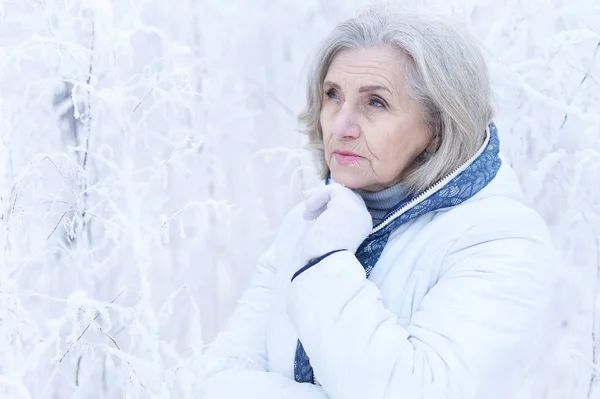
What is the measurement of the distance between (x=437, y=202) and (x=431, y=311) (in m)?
0.24

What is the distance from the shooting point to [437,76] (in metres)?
1.28

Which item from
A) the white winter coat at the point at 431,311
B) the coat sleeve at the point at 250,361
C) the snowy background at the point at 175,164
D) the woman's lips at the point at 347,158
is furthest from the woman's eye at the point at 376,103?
the snowy background at the point at 175,164

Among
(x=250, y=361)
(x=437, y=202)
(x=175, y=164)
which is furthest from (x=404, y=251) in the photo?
(x=175, y=164)

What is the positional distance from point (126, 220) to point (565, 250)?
149cm

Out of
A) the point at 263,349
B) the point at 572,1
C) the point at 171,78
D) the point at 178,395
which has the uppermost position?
the point at 572,1

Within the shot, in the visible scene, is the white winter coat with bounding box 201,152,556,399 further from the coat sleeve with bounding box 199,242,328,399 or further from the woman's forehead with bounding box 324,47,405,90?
the woman's forehead with bounding box 324,47,405,90

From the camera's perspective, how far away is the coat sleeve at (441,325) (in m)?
1.08

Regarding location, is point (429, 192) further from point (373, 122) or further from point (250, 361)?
point (250, 361)

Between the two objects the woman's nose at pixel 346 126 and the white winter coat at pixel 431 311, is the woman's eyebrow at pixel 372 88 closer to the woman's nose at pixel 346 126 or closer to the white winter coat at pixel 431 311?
the woman's nose at pixel 346 126

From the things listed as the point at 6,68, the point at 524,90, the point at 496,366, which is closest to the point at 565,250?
the point at 524,90

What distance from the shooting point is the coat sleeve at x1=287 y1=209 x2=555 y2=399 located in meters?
1.08

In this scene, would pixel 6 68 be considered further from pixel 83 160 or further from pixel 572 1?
pixel 572 1

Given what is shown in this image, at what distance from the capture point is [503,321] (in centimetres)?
113

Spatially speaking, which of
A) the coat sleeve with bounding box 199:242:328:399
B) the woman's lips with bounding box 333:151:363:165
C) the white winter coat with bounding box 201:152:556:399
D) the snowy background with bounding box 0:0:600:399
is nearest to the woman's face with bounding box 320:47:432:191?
the woman's lips with bounding box 333:151:363:165
